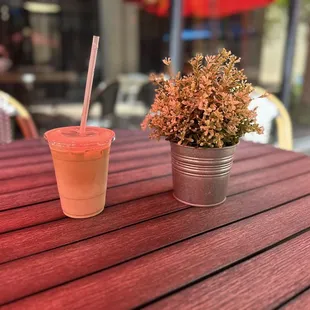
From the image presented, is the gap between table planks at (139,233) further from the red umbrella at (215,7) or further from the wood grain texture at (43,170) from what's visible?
the red umbrella at (215,7)

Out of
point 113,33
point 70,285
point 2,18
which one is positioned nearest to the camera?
point 70,285

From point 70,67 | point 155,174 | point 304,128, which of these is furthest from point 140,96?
point 155,174

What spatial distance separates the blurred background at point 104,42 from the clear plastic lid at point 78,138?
2.70 m

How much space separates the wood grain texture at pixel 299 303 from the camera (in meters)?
0.52

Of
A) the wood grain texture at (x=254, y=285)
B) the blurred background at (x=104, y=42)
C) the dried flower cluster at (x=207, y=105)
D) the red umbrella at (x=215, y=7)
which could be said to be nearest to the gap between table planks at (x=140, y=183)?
the dried flower cluster at (x=207, y=105)

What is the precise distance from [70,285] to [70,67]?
4.23 meters

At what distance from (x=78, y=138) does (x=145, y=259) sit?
300 millimetres

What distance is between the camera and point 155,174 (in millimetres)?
1108

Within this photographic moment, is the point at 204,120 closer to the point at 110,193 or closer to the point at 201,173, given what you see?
the point at 201,173

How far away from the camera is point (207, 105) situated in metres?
0.77

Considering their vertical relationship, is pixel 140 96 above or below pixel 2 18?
below

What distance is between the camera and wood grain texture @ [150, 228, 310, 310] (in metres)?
0.53

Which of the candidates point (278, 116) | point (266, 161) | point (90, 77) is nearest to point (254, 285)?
point (90, 77)

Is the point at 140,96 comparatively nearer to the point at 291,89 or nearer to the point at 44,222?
the point at 291,89
